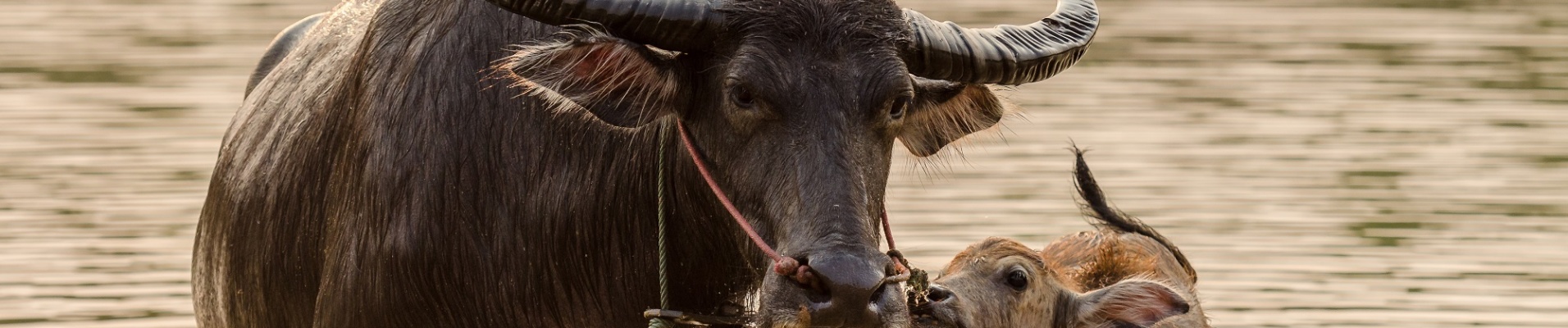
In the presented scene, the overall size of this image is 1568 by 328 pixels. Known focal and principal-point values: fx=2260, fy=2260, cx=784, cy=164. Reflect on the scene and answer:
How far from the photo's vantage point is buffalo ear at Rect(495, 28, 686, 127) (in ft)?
16.4

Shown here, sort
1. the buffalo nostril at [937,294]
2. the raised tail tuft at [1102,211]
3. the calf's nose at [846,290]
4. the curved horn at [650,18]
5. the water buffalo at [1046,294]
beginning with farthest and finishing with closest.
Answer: the raised tail tuft at [1102,211] → the water buffalo at [1046,294] → the buffalo nostril at [937,294] → the curved horn at [650,18] → the calf's nose at [846,290]

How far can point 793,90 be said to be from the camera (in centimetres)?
478

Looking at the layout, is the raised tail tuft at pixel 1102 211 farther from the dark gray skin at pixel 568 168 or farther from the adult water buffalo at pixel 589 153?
the dark gray skin at pixel 568 168

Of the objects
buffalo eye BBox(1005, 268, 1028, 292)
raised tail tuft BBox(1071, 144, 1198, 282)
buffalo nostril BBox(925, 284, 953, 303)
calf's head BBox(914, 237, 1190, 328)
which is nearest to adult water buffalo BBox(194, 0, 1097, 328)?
buffalo nostril BBox(925, 284, 953, 303)

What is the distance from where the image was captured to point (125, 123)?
15.6 m

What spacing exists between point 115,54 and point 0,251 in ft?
24.3

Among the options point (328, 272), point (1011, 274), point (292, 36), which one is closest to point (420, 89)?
point (328, 272)

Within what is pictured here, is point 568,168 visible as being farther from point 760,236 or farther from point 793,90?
point 793,90

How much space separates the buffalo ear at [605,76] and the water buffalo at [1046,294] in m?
1.54

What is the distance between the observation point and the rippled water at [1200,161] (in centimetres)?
1103

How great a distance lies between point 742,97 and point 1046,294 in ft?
8.84

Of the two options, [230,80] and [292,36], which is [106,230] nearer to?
[292,36]

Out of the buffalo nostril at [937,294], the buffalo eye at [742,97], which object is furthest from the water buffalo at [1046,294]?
the buffalo eye at [742,97]

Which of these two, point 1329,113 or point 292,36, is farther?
point 1329,113
